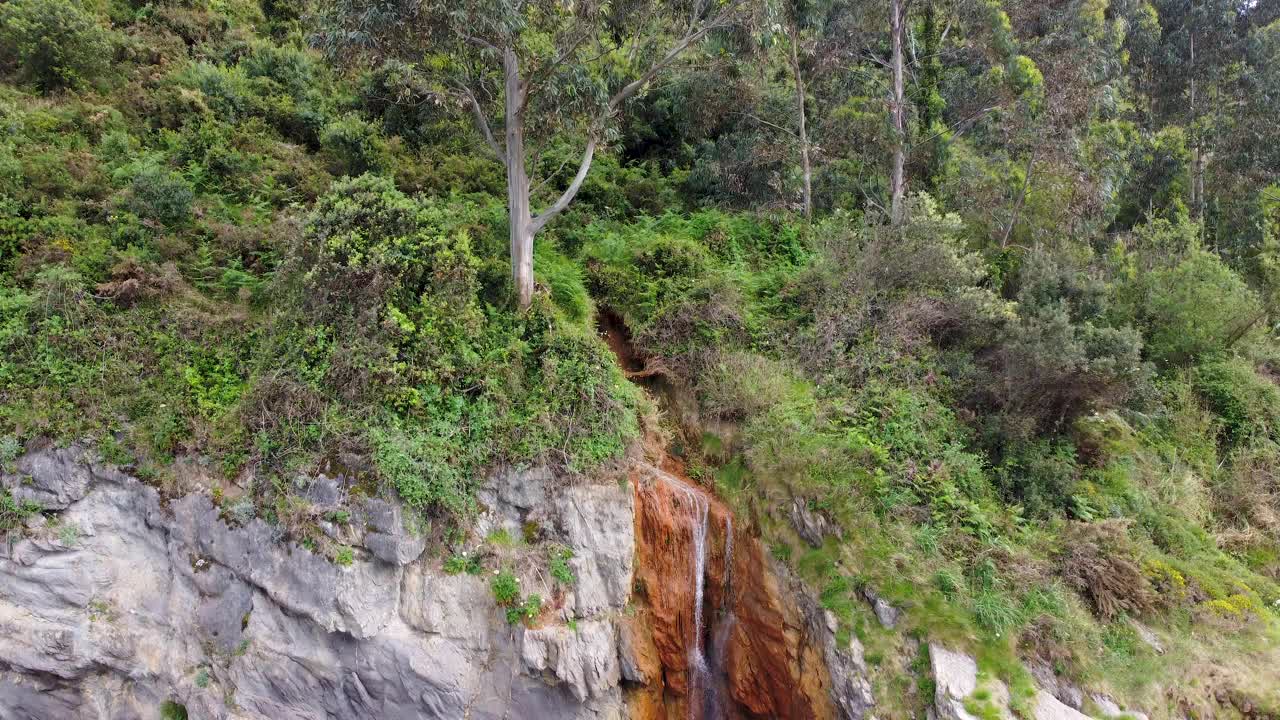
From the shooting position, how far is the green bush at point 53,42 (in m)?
14.2

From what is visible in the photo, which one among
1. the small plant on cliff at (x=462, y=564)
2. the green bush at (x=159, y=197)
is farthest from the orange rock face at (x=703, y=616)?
the green bush at (x=159, y=197)

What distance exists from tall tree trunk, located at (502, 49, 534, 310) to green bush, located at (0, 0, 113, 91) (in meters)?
10.2

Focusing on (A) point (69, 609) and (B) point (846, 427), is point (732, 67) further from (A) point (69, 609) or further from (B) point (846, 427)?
(A) point (69, 609)

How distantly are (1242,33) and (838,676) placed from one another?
27083mm

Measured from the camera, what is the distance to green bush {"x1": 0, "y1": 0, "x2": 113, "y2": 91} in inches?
561

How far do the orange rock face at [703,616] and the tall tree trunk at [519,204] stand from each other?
168 inches

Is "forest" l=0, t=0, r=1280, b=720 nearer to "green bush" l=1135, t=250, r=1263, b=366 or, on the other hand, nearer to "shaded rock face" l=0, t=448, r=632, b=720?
"green bush" l=1135, t=250, r=1263, b=366

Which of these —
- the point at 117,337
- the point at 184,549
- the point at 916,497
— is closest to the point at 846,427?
the point at 916,497

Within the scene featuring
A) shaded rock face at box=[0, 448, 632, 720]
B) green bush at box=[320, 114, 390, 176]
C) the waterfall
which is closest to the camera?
shaded rock face at box=[0, 448, 632, 720]

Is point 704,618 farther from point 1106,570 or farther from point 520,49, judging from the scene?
point 520,49

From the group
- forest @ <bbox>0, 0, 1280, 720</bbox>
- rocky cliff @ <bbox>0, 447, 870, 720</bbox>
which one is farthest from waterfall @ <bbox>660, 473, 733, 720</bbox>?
rocky cliff @ <bbox>0, 447, 870, 720</bbox>

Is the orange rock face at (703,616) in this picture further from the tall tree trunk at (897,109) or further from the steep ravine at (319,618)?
the tall tree trunk at (897,109)

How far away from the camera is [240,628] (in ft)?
33.2

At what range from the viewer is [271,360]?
10.8m
